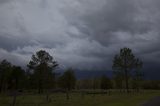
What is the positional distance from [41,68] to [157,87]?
69.4 meters

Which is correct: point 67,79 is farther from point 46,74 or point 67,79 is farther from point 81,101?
point 81,101

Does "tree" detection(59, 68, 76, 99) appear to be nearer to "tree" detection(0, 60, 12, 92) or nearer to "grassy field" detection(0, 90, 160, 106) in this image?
"tree" detection(0, 60, 12, 92)

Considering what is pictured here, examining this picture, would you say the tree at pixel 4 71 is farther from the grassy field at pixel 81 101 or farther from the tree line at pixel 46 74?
the grassy field at pixel 81 101

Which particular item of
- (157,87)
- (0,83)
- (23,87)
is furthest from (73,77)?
(157,87)

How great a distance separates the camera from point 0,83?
81688 mm

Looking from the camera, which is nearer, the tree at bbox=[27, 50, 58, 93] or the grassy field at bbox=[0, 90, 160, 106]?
the grassy field at bbox=[0, 90, 160, 106]

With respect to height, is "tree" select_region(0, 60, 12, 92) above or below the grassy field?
above

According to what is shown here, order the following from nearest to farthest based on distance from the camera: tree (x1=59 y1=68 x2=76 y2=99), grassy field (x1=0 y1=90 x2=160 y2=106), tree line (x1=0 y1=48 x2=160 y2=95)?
grassy field (x1=0 y1=90 x2=160 y2=106) → tree line (x1=0 y1=48 x2=160 y2=95) → tree (x1=59 y1=68 x2=76 y2=99)

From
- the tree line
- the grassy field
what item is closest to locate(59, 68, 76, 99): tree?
the tree line

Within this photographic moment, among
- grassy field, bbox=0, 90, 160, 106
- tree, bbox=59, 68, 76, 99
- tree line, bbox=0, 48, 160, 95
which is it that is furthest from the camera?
tree, bbox=59, 68, 76, 99

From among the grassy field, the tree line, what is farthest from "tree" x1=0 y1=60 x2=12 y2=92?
the grassy field

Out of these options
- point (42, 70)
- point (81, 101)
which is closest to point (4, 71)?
point (42, 70)

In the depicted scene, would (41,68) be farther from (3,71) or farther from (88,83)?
(88,83)

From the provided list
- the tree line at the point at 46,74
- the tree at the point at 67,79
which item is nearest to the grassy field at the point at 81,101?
the tree line at the point at 46,74
